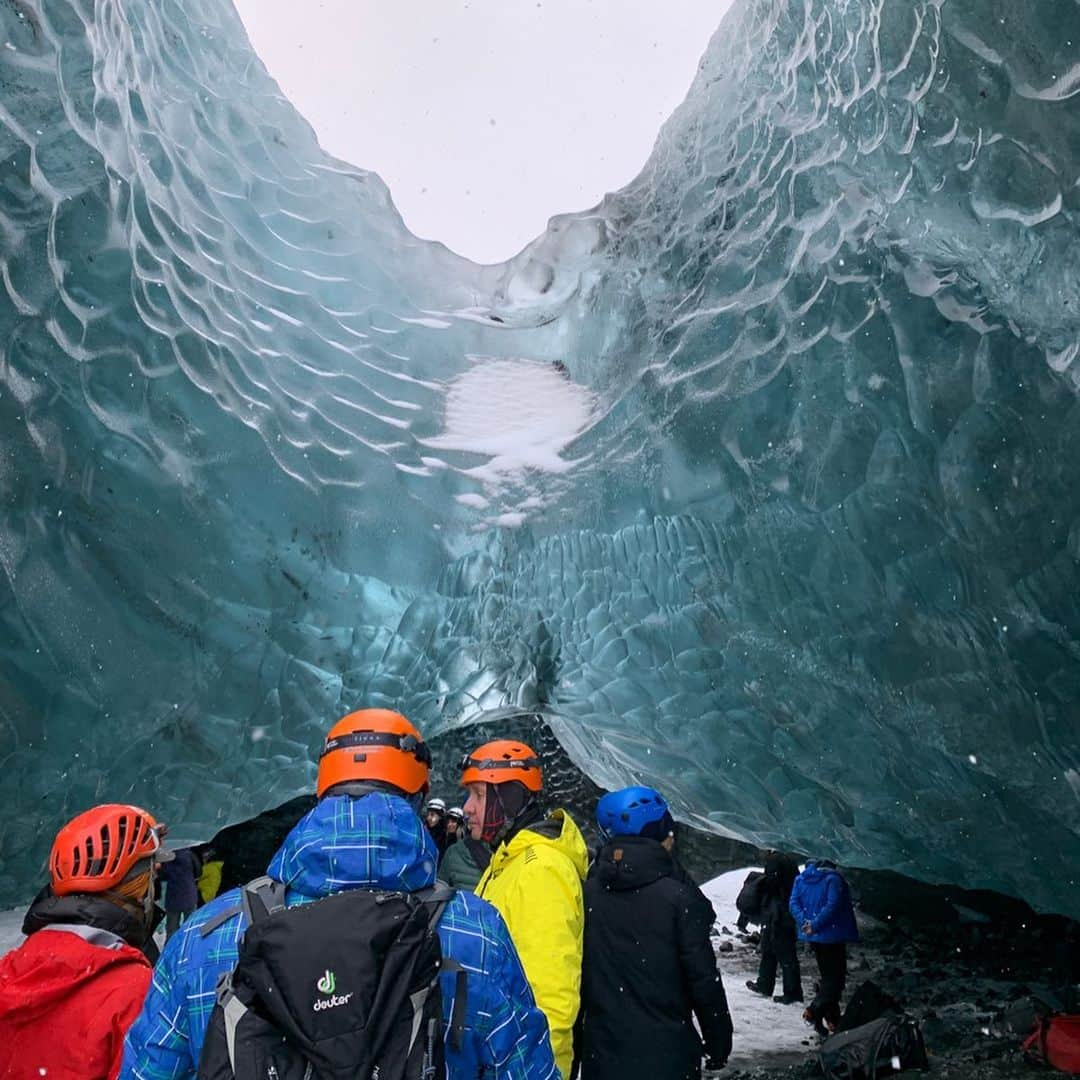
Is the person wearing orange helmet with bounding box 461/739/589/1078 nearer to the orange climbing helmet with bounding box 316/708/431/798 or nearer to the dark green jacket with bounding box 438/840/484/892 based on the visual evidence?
the orange climbing helmet with bounding box 316/708/431/798

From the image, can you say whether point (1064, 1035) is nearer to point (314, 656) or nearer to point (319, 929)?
point (314, 656)

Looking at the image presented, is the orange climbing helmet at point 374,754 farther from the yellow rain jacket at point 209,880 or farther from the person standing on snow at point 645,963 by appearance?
the yellow rain jacket at point 209,880

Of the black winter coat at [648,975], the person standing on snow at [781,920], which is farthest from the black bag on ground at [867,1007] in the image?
the black winter coat at [648,975]

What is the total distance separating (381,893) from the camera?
43.3 inches

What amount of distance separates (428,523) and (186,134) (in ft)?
5.93

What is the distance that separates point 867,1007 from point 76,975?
439 centimetres

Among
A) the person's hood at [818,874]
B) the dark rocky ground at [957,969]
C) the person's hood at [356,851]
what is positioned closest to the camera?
the person's hood at [356,851]

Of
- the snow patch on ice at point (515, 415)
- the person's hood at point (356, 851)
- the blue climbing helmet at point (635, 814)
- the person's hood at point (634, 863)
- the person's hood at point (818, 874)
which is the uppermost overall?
the snow patch on ice at point (515, 415)

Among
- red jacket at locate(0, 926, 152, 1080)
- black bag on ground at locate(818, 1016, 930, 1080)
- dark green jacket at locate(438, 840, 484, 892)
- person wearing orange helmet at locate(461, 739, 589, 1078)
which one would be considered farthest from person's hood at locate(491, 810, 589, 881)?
dark green jacket at locate(438, 840, 484, 892)

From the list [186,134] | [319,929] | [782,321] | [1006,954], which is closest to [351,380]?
[186,134]

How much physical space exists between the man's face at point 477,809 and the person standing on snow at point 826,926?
3.63 m

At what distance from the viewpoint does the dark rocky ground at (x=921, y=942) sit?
17.8 feet

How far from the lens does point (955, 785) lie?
356cm

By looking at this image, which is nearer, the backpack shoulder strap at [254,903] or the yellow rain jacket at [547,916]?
the backpack shoulder strap at [254,903]
